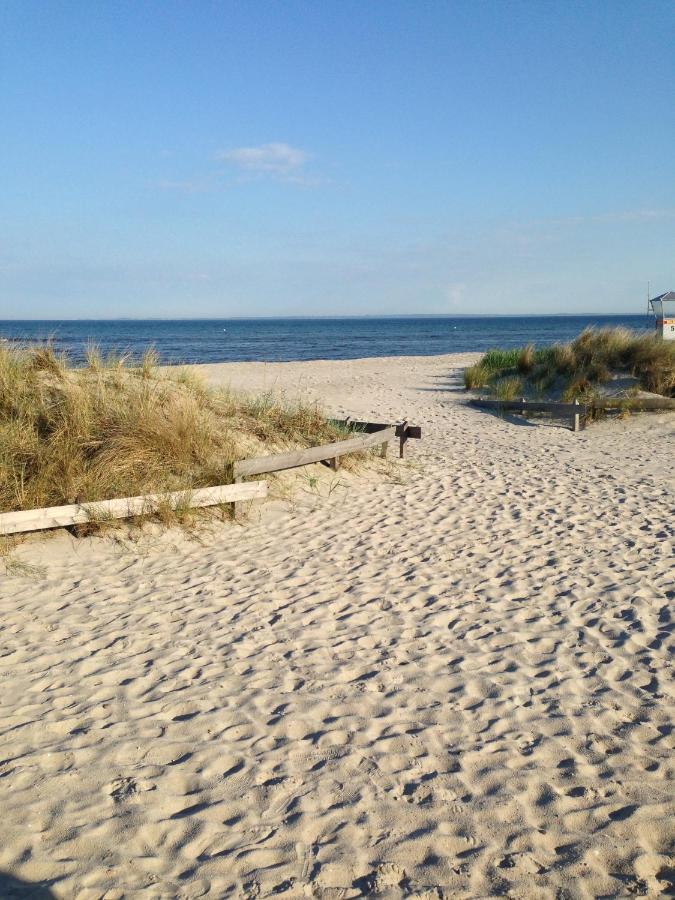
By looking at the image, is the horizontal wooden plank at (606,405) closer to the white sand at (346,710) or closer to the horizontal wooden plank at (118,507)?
the white sand at (346,710)

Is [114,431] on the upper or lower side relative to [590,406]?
upper

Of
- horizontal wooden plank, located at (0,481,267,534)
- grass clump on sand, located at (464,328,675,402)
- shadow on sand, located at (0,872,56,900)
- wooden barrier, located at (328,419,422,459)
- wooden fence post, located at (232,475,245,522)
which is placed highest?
grass clump on sand, located at (464,328,675,402)

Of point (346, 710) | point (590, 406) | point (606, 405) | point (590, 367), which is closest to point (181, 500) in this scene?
point (346, 710)

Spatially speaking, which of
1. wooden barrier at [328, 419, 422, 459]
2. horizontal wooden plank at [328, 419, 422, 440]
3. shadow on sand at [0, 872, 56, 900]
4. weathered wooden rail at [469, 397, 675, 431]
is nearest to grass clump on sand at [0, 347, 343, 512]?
horizontal wooden plank at [328, 419, 422, 440]

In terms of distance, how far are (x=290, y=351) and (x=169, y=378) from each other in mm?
34093

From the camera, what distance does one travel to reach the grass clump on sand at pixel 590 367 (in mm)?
15375

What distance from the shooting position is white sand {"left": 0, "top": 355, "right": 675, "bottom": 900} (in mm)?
2684

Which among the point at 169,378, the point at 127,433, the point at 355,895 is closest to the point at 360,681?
the point at 355,895

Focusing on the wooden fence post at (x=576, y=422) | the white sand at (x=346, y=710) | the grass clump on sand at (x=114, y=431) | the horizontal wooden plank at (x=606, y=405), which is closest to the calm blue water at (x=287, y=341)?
the grass clump on sand at (x=114, y=431)

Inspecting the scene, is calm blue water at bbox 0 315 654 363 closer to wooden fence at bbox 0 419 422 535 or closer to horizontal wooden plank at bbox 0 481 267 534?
wooden fence at bbox 0 419 422 535

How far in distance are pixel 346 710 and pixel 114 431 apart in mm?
4986

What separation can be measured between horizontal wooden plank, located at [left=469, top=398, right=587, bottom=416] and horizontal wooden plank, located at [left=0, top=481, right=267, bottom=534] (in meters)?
8.07

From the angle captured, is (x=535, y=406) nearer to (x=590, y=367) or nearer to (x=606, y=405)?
(x=606, y=405)

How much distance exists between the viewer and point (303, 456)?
27.1 ft
